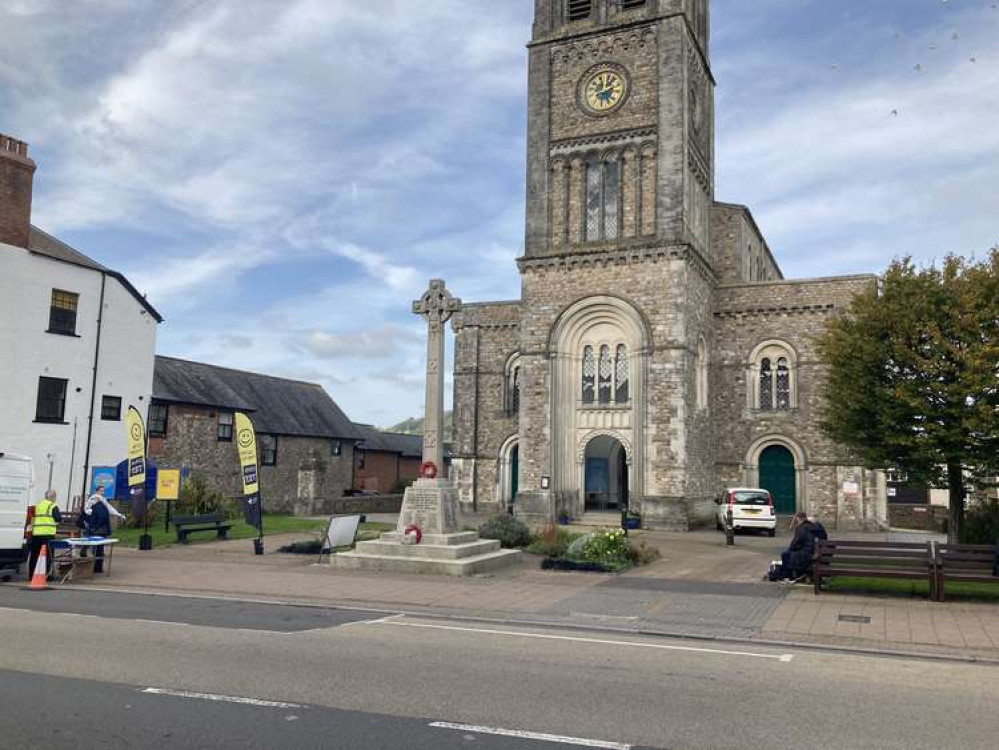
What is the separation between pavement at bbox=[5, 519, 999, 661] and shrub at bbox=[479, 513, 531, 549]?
1963mm

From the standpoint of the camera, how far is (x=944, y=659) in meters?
9.62

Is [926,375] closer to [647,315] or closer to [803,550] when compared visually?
[803,550]

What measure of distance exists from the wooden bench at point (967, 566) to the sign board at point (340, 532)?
1218 cm

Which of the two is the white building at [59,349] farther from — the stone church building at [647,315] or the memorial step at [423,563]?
the stone church building at [647,315]

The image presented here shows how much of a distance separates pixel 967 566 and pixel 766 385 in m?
20.8

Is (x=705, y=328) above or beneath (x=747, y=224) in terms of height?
beneath

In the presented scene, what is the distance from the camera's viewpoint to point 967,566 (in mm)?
13586

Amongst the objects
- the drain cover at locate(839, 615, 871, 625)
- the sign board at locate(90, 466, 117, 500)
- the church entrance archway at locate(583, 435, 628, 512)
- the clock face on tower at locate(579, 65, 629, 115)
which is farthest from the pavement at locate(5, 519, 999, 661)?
the clock face on tower at locate(579, 65, 629, 115)


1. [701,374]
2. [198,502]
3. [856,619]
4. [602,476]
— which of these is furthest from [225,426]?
[856,619]

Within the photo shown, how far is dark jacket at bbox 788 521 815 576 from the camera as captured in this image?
15.5 metres

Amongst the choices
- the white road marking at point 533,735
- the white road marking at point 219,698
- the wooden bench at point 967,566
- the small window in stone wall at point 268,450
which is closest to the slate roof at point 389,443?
the small window in stone wall at point 268,450

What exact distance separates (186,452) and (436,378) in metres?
20.2

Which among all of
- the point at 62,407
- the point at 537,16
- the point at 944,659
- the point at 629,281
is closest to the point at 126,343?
the point at 62,407

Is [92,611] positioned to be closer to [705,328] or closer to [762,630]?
[762,630]
